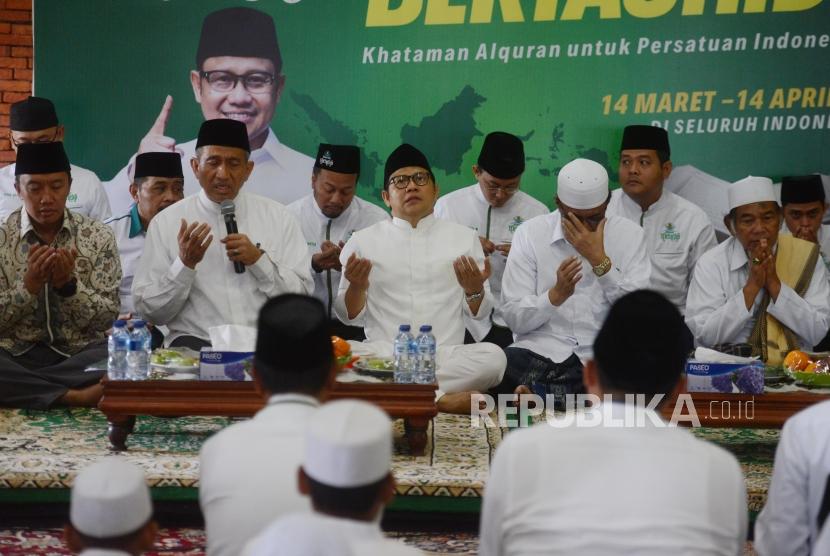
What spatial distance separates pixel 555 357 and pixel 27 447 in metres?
2.40

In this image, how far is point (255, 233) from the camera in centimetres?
561

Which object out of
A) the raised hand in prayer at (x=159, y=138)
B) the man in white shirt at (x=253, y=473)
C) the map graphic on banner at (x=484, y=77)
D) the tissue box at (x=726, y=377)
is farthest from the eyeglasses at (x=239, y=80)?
the man in white shirt at (x=253, y=473)

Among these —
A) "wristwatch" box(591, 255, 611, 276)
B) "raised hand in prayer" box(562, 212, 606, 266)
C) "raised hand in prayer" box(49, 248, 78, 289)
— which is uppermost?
"raised hand in prayer" box(562, 212, 606, 266)

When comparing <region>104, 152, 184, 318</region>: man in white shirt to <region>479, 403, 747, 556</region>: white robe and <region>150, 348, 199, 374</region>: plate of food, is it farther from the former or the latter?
<region>479, 403, 747, 556</region>: white robe

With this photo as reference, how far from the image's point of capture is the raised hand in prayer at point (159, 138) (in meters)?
6.93

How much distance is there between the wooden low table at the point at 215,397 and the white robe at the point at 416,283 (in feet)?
3.13

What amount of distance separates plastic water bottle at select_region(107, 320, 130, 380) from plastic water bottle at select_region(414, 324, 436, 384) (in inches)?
44.6

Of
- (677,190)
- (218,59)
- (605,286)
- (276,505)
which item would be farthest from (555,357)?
(276,505)

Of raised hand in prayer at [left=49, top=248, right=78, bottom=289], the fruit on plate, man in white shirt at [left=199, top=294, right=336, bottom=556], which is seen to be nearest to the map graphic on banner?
raised hand in prayer at [left=49, top=248, right=78, bottom=289]

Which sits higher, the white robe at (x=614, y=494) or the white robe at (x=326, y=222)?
the white robe at (x=326, y=222)

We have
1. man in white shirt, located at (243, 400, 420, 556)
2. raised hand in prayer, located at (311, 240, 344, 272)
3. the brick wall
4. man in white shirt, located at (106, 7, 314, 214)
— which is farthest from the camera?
the brick wall

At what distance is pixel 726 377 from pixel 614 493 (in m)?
2.61

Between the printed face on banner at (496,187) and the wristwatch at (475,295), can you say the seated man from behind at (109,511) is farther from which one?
the printed face on banner at (496,187)
